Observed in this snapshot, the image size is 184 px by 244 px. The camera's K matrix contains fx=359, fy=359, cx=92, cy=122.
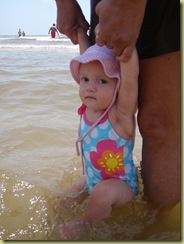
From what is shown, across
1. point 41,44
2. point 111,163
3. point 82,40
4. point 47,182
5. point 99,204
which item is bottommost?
point 41,44

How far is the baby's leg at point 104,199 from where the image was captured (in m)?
1.84

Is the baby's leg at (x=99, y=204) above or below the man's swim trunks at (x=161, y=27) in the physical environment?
below

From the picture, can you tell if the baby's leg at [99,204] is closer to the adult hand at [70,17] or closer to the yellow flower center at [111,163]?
the yellow flower center at [111,163]

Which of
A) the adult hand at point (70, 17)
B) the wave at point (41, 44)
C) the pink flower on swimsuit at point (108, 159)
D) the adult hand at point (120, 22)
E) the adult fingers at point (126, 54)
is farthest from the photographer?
the wave at point (41, 44)

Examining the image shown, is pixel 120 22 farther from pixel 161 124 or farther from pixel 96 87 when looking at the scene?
pixel 161 124

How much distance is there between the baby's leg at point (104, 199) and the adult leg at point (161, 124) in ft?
0.60

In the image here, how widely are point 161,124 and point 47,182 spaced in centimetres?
94

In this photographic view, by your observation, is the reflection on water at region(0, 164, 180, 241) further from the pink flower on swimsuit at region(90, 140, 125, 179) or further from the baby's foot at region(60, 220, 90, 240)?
the pink flower on swimsuit at region(90, 140, 125, 179)

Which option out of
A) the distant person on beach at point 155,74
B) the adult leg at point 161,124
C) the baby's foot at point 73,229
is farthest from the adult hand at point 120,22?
the baby's foot at point 73,229

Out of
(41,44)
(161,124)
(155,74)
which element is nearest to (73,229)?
(161,124)

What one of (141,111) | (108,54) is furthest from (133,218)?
(108,54)

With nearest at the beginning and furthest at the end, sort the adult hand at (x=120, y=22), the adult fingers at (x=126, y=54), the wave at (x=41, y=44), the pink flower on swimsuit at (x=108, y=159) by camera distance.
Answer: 1. the adult hand at (x=120, y=22)
2. the adult fingers at (x=126, y=54)
3. the pink flower on swimsuit at (x=108, y=159)
4. the wave at (x=41, y=44)

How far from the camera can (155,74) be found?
180 centimetres

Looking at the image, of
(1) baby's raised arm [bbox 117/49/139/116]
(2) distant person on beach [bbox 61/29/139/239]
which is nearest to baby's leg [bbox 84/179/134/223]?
(2) distant person on beach [bbox 61/29/139/239]
